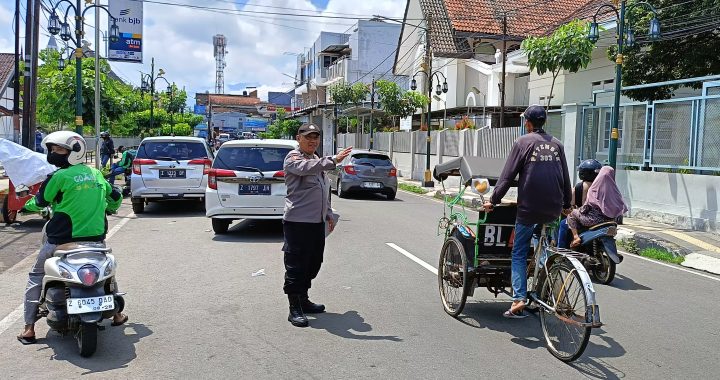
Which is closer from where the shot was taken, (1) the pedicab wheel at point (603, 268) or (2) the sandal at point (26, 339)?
(2) the sandal at point (26, 339)

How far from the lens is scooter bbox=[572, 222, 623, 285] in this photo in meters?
7.94

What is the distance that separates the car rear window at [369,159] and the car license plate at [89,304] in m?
14.6

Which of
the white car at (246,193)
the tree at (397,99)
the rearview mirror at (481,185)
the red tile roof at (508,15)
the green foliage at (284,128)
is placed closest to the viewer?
the rearview mirror at (481,185)

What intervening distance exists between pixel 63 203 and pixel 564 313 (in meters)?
4.13

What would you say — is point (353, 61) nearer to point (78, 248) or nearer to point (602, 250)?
point (602, 250)

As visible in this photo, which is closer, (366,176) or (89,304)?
(89,304)

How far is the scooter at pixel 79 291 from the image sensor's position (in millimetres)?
4867

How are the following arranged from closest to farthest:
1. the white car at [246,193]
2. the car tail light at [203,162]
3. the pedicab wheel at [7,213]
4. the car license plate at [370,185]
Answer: the white car at [246,193] < the pedicab wheel at [7,213] < the car tail light at [203,162] < the car license plate at [370,185]

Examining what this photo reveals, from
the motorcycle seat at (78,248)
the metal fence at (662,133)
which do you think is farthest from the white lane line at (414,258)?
the metal fence at (662,133)

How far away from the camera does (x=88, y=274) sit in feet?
16.1

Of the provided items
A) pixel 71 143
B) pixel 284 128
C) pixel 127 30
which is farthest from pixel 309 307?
pixel 284 128

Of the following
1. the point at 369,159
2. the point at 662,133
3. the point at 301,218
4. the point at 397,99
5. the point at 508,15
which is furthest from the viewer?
the point at 508,15

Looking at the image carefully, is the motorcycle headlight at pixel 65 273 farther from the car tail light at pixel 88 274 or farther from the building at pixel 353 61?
the building at pixel 353 61

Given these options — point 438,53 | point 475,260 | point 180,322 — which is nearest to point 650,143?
point 475,260
